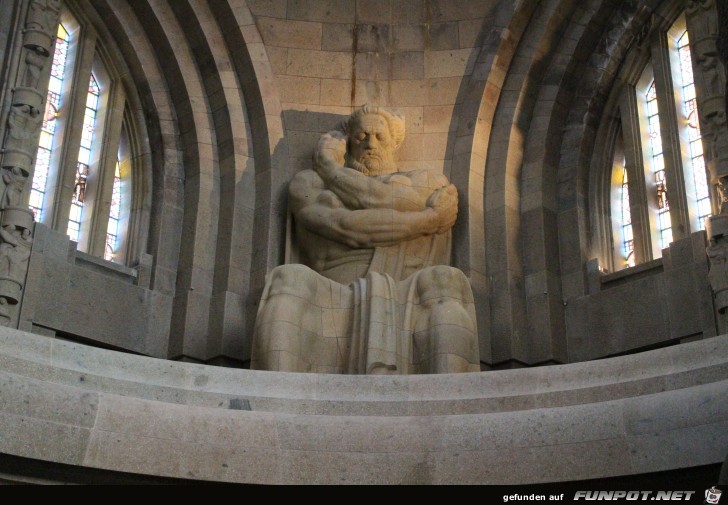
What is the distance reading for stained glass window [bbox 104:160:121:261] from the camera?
17047 millimetres

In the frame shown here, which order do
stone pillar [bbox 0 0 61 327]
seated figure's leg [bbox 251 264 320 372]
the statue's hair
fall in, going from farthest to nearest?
the statue's hair < stone pillar [bbox 0 0 61 327] < seated figure's leg [bbox 251 264 320 372]

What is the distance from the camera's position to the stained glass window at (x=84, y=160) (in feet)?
55.5

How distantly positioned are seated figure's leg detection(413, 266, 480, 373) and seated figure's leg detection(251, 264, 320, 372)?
3.88 feet

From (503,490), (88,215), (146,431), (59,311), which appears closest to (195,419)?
(146,431)

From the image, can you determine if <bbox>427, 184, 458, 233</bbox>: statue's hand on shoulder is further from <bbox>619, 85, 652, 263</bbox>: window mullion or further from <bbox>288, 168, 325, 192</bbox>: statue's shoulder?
<bbox>619, 85, 652, 263</bbox>: window mullion

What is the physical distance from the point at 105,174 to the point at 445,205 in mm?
4116

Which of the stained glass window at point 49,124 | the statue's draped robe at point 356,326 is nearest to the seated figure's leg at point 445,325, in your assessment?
the statue's draped robe at point 356,326

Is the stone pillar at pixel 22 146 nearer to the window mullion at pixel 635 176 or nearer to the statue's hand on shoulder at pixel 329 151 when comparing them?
the statue's hand on shoulder at pixel 329 151

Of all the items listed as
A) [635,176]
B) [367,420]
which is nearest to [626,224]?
[635,176]

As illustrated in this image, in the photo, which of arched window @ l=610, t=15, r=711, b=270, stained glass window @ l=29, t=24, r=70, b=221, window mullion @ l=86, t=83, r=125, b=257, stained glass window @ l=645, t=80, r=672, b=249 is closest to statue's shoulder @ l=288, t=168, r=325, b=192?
window mullion @ l=86, t=83, r=125, b=257

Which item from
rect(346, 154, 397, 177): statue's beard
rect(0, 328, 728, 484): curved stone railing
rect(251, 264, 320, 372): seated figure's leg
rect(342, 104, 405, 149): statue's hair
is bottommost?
rect(0, 328, 728, 484): curved stone railing

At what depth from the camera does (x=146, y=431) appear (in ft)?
39.2

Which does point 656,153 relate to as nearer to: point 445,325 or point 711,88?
point 711,88

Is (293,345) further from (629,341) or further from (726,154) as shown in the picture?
(726,154)
